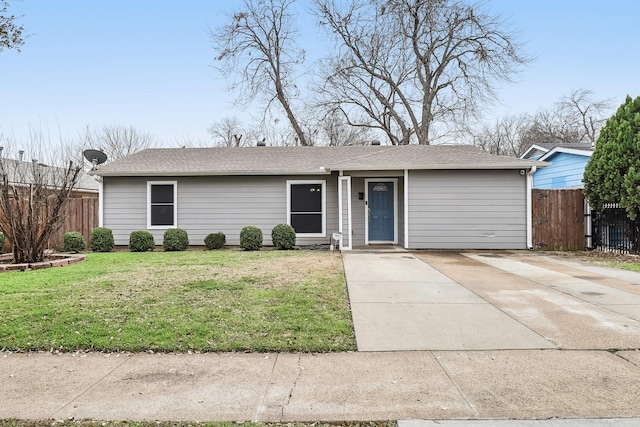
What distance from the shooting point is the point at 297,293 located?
5.60 m

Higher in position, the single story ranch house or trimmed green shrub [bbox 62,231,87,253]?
the single story ranch house

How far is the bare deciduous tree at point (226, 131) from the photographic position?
104 ft

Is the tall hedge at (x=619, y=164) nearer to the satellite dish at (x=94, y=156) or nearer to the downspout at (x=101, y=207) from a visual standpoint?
the downspout at (x=101, y=207)

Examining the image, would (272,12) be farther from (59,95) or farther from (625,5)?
(625,5)

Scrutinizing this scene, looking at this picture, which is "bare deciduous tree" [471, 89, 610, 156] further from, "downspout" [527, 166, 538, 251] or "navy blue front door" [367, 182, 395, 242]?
"navy blue front door" [367, 182, 395, 242]

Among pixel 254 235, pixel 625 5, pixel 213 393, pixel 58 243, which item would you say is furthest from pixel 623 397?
pixel 625 5

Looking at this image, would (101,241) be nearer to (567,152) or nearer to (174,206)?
(174,206)

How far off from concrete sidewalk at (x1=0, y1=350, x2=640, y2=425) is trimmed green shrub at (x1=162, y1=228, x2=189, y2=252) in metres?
8.27

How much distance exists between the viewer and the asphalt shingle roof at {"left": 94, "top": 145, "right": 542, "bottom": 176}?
1137cm

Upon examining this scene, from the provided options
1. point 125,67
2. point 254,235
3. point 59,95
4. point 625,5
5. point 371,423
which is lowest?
point 371,423

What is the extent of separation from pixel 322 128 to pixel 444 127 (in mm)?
8020

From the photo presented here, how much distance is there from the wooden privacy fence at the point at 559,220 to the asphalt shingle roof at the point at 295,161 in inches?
49.9

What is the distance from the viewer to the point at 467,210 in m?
11.5

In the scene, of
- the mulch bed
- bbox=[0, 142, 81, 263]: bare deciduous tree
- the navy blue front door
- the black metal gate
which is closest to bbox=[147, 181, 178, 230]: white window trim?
the mulch bed
